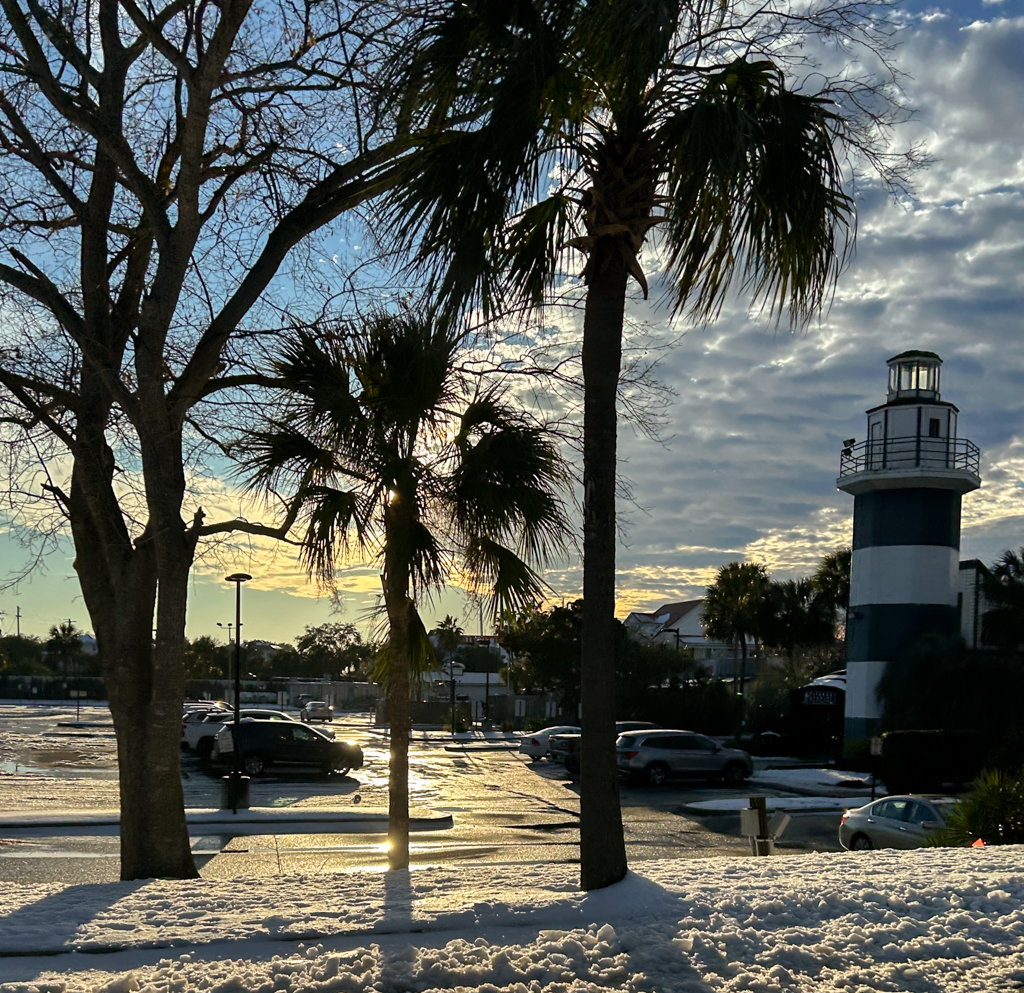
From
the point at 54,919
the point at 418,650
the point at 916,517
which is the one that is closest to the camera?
the point at 54,919

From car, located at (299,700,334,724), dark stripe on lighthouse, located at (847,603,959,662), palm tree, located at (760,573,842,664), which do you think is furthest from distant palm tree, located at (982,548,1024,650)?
car, located at (299,700,334,724)

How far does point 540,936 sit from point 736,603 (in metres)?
51.0

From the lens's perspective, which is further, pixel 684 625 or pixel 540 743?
pixel 684 625

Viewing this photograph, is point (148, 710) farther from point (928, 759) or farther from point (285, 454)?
point (928, 759)

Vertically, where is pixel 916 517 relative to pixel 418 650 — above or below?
above

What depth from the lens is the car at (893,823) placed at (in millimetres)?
15844

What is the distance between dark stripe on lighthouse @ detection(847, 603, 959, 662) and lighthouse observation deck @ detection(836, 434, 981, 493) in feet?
12.6

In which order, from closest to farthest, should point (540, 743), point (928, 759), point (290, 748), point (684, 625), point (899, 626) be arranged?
1. point (928, 759)
2. point (290, 748)
3. point (899, 626)
4. point (540, 743)
5. point (684, 625)

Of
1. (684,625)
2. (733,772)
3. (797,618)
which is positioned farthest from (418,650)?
(684,625)

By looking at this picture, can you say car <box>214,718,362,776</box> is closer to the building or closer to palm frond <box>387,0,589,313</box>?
A: palm frond <box>387,0,589,313</box>

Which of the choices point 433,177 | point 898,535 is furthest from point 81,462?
point 898,535

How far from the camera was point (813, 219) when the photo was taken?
7.52 m

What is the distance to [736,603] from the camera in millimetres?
55219

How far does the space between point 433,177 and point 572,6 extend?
144 cm
